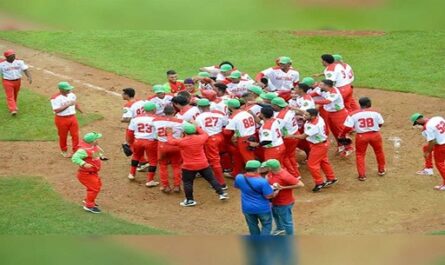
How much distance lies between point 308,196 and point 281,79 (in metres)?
3.01

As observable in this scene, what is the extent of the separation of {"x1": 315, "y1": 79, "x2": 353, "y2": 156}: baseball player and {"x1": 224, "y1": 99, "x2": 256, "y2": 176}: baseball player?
1732 millimetres

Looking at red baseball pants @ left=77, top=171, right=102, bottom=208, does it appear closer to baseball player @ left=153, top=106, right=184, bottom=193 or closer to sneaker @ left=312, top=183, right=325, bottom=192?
baseball player @ left=153, top=106, right=184, bottom=193

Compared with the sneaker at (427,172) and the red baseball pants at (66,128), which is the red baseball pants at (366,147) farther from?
the red baseball pants at (66,128)

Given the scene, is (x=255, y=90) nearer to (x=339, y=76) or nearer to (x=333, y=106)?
(x=333, y=106)

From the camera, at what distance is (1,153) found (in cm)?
1473

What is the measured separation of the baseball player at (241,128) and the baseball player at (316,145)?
82cm

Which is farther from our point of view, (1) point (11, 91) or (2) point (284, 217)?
(1) point (11, 91)

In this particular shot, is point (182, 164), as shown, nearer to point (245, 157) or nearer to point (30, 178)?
point (245, 157)

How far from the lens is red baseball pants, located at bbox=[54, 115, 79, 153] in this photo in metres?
13.8

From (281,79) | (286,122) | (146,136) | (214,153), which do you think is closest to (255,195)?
(214,153)

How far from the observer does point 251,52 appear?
21.2m

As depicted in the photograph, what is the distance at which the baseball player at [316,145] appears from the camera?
483 inches

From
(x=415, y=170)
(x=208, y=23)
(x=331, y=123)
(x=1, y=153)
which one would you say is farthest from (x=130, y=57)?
(x=208, y=23)

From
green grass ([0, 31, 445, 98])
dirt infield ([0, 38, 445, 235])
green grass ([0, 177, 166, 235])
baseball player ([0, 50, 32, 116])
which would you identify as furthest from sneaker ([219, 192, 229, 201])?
green grass ([0, 31, 445, 98])
